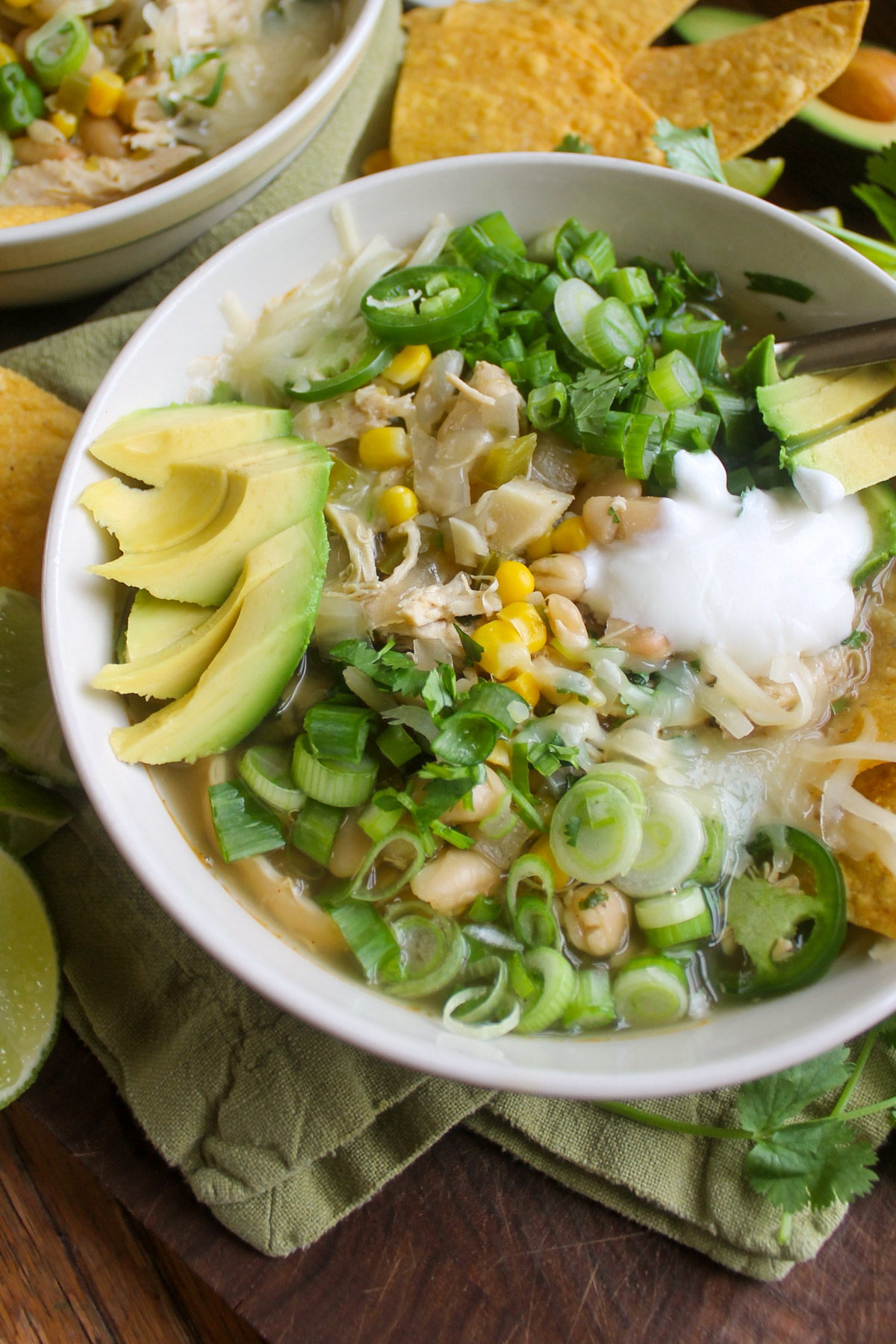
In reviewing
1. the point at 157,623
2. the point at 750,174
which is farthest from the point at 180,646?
the point at 750,174

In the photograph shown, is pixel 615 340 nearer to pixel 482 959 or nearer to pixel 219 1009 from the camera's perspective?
pixel 482 959

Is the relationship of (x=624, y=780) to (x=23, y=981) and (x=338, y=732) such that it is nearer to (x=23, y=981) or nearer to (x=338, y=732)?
(x=338, y=732)

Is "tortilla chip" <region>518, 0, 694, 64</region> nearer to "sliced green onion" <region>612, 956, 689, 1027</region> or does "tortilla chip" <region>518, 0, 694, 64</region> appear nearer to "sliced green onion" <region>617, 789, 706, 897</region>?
"sliced green onion" <region>617, 789, 706, 897</region>

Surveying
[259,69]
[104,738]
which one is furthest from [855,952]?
[259,69]

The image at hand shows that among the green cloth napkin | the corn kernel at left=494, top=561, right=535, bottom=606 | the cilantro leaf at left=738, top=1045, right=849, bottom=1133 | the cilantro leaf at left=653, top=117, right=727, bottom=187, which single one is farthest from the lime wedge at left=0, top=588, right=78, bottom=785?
the cilantro leaf at left=653, top=117, right=727, bottom=187

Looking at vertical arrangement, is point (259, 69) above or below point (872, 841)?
above
